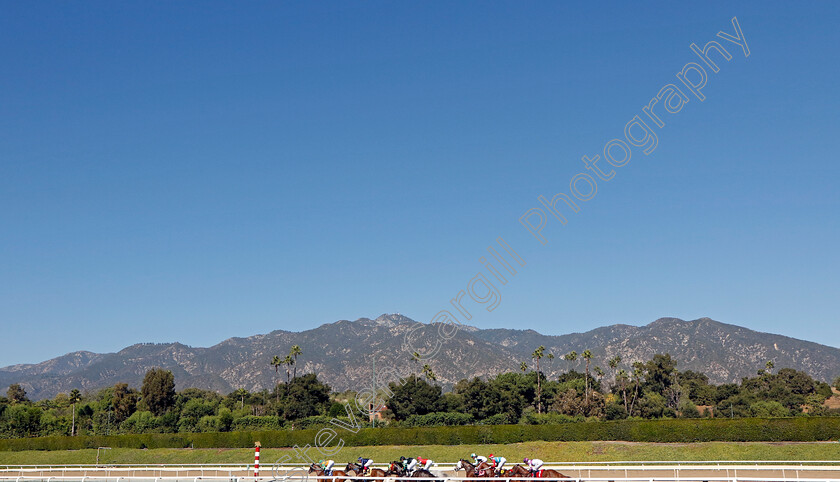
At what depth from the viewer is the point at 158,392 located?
110 m

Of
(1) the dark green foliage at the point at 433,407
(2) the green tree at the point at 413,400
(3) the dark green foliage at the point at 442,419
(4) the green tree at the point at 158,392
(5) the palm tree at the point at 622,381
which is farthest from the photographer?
(5) the palm tree at the point at 622,381

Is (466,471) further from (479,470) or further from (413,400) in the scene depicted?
(413,400)

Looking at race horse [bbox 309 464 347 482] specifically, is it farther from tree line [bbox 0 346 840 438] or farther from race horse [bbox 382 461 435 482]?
tree line [bbox 0 346 840 438]

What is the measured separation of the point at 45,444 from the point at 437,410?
147 feet

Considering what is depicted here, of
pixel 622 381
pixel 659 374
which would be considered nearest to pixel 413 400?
pixel 622 381

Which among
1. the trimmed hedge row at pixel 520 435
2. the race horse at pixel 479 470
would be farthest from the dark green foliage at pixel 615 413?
the race horse at pixel 479 470

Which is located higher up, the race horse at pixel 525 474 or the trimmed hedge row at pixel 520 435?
the race horse at pixel 525 474

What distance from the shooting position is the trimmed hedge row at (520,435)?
42.7 m

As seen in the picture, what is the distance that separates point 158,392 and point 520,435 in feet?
259

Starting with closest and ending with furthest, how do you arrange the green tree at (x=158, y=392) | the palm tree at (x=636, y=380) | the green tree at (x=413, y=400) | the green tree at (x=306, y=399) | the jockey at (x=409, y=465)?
1. the jockey at (x=409, y=465)
2. the green tree at (x=413, y=400)
3. the green tree at (x=306, y=399)
4. the green tree at (x=158, y=392)
5. the palm tree at (x=636, y=380)

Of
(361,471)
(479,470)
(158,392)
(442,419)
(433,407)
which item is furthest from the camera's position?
(158,392)

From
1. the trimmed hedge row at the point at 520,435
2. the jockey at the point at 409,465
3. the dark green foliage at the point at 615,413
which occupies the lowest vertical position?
the dark green foliage at the point at 615,413

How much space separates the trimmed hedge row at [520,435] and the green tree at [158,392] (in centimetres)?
5068

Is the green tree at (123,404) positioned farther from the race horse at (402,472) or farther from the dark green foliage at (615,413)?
the race horse at (402,472)
